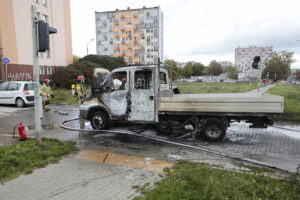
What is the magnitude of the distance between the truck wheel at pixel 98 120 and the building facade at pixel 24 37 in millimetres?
15226

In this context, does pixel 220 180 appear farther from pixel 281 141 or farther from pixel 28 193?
pixel 281 141

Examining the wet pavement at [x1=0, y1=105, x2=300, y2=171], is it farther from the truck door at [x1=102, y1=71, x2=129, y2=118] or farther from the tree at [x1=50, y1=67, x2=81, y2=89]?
the tree at [x1=50, y1=67, x2=81, y2=89]

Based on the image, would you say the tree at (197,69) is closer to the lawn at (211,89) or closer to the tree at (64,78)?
the lawn at (211,89)

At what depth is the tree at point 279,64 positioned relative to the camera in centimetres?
6681

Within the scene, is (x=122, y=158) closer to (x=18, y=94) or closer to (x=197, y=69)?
(x=18, y=94)

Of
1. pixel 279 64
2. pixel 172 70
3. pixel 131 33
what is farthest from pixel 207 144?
pixel 131 33

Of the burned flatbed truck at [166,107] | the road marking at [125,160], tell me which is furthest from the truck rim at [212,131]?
the road marking at [125,160]

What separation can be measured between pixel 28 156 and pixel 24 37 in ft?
84.5

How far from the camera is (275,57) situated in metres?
69.4

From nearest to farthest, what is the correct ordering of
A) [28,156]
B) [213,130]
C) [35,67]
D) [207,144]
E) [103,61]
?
[28,156], [35,67], [207,144], [213,130], [103,61]

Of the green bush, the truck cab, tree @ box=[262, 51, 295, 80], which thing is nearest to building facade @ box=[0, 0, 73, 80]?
the green bush

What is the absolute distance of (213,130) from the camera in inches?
272

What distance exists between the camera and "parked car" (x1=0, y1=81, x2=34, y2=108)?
13.5 meters

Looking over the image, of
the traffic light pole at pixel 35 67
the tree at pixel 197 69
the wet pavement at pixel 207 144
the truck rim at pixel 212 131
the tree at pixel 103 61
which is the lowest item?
the wet pavement at pixel 207 144
